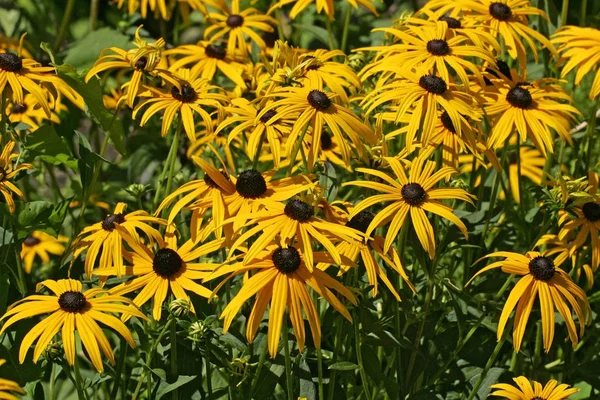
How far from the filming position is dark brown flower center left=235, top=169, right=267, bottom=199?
204cm

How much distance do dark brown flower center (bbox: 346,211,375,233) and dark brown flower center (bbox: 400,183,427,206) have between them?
102 millimetres

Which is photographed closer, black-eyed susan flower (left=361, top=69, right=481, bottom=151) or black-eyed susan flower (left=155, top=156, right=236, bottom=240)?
black-eyed susan flower (left=155, top=156, right=236, bottom=240)

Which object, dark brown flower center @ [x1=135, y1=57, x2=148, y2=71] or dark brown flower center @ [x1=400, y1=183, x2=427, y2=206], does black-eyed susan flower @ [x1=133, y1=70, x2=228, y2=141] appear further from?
dark brown flower center @ [x1=400, y1=183, x2=427, y2=206]

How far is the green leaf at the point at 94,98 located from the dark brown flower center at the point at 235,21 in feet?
2.75

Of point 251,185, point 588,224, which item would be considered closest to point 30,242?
point 251,185

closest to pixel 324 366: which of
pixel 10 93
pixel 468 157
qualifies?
pixel 10 93

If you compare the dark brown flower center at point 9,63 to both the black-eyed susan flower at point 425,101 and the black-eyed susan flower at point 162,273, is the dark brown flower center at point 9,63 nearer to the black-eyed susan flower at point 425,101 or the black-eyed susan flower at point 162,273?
the black-eyed susan flower at point 162,273

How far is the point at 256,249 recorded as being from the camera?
1.77 meters

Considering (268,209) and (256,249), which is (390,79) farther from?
(256,249)

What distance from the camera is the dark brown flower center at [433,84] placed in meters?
2.18

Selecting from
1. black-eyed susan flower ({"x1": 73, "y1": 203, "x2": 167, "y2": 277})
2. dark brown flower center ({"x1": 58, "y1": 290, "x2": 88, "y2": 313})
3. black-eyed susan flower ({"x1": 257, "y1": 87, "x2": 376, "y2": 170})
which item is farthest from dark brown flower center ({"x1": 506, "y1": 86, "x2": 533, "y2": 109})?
dark brown flower center ({"x1": 58, "y1": 290, "x2": 88, "y2": 313})

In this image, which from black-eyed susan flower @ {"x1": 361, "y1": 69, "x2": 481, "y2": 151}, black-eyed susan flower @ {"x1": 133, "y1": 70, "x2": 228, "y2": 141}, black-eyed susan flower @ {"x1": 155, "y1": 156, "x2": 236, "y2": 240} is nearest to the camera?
black-eyed susan flower @ {"x1": 155, "y1": 156, "x2": 236, "y2": 240}

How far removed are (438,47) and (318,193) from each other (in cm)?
63

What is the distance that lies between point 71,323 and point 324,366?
0.75 metres
